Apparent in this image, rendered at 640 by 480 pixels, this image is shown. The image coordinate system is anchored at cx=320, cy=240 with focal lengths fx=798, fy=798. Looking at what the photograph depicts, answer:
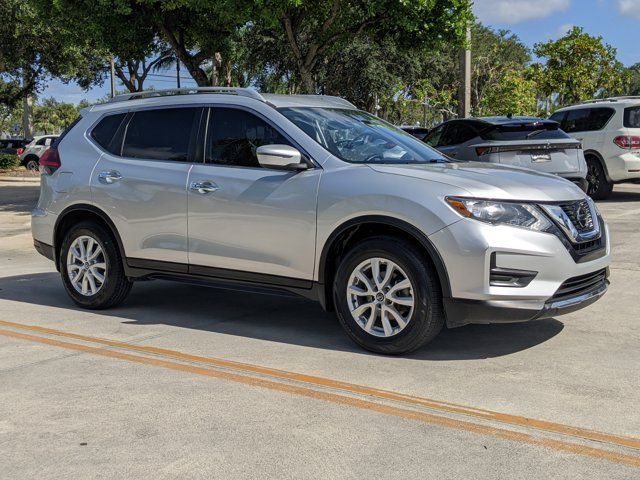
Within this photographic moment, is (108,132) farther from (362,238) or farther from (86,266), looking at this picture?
(362,238)

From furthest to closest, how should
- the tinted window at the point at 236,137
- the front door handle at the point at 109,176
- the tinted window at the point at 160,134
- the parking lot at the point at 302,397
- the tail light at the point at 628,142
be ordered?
the tail light at the point at 628,142 → the front door handle at the point at 109,176 → the tinted window at the point at 160,134 → the tinted window at the point at 236,137 → the parking lot at the point at 302,397

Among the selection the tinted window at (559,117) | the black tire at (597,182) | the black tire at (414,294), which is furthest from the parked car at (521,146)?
the black tire at (414,294)

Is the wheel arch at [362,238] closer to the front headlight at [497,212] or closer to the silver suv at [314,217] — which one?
the silver suv at [314,217]

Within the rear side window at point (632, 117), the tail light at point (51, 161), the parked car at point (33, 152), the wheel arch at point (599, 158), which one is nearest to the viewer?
the tail light at point (51, 161)

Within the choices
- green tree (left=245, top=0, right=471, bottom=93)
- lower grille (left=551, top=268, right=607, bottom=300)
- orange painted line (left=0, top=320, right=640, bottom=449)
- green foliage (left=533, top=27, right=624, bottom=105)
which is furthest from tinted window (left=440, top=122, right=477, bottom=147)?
green foliage (left=533, top=27, right=624, bottom=105)

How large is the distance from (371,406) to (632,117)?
12.4 metres

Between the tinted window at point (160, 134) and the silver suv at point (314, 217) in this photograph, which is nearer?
the silver suv at point (314, 217)

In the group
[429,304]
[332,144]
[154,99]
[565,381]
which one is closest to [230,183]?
[332,144]

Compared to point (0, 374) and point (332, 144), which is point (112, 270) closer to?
point (0, 374)

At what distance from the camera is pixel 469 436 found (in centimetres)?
401

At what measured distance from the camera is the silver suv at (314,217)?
16.8 feet

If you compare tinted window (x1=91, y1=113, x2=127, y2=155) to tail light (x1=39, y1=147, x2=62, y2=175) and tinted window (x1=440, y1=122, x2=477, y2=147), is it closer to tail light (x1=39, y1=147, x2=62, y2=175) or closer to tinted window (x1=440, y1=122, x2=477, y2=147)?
tail light (x1=39, y1=147, x2=62, y2=175)

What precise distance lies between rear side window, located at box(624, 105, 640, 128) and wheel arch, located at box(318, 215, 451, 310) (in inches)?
435

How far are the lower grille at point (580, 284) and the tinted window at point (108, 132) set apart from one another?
3.96 m
